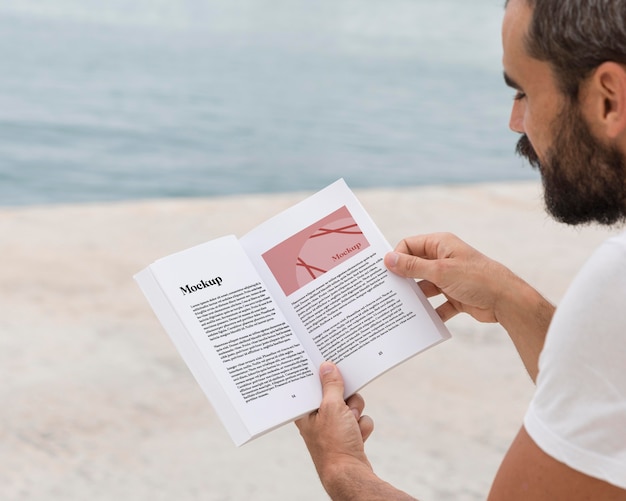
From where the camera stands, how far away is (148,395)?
2.71m

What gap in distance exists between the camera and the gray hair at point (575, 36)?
1.03m

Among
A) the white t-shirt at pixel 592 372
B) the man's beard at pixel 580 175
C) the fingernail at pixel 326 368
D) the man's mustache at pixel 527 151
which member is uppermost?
the man's mustache at pixel 527 151

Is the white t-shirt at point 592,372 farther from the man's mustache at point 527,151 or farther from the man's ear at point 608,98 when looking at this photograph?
the man's mustache at point 527,151

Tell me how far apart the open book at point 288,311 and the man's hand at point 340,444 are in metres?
0.02

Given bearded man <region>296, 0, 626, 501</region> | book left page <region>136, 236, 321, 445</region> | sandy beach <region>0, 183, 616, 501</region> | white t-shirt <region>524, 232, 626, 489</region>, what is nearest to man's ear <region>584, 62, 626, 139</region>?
bearded man <region>296, 0, 626, 501</region>

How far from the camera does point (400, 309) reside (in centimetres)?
145

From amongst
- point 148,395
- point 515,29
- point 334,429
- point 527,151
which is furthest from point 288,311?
point 148,395

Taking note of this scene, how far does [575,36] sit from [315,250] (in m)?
0.57

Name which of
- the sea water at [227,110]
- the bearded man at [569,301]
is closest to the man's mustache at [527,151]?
the bearded man at [569,301]

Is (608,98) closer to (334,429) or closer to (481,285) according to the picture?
(481,285)

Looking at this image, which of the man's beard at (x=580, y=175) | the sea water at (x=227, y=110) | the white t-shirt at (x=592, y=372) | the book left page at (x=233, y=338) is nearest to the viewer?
the white t-shirt at (x=592, y=372)

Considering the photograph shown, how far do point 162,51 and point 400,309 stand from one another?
11067 millimetres

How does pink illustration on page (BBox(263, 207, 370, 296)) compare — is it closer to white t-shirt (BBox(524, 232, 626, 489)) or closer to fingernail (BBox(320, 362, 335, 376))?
fingernail (BBox(320, 362, 335, 376))

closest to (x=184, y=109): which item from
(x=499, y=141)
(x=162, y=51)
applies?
(x=499, y=141)
